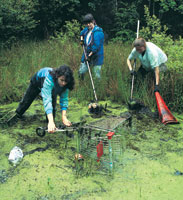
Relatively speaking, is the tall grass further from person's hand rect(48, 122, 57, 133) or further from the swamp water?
person's hand rect(48, 122, 57, 133)

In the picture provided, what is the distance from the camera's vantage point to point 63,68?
108 inches

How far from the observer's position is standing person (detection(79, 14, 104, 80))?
4.68 metres

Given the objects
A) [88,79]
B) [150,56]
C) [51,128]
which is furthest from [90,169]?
[88,79]

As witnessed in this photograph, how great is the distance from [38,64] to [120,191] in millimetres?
3866

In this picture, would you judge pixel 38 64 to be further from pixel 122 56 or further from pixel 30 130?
pixel 30 130

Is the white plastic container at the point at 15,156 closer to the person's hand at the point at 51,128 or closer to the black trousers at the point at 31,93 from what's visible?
the person's hand at the point at 51,128

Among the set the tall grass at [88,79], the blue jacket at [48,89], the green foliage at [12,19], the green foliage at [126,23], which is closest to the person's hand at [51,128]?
the blue jacket at [48,89]

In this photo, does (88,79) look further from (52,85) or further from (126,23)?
(126,23)

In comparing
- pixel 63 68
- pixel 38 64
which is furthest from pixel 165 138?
pixel 38 64

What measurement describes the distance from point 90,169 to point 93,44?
8.65ft

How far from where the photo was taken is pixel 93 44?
4.75m

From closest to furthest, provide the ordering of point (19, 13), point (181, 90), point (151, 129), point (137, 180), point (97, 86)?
point (137, 180) → point (151, 129) → point (181, 90) → point (97, 86) → point (19, 13)

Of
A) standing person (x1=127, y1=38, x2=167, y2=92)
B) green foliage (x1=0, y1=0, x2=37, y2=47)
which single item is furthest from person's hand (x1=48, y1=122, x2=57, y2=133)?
green foliage (x1=0, y1=0, x2=37, y2=47)

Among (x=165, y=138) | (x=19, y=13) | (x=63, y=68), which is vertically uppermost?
(x=19, y=13)
